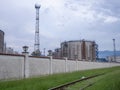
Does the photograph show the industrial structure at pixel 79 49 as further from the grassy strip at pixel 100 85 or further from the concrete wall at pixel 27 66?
the grassy strip at pixel 100 85

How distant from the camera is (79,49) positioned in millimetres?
123250

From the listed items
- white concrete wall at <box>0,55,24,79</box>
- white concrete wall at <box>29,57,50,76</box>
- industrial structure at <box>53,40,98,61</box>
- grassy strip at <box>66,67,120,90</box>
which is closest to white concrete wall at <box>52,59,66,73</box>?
white concrete wall at <box>29,57,50,76</box>

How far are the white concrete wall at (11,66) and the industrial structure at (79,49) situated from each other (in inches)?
3454

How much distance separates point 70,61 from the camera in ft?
190

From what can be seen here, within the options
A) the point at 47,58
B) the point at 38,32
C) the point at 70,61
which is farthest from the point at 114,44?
the point at 47,58

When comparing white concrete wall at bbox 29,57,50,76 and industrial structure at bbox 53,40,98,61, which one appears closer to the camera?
white concrete wall at bbox 29,57,50,76

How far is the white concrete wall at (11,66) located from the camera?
28.7 m

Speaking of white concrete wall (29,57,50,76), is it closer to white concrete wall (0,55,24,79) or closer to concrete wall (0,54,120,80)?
concrete wall (0,54,120,80)

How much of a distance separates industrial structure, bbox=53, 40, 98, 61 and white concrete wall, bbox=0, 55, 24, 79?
87.7 metres

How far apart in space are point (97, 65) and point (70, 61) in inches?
1296

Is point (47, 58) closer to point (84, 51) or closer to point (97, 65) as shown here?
point (97, 65)

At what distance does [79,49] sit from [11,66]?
93259 mm

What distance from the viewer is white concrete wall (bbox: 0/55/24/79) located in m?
28.7

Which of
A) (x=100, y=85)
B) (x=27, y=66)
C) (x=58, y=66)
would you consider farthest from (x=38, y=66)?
(x=100, y=85)
